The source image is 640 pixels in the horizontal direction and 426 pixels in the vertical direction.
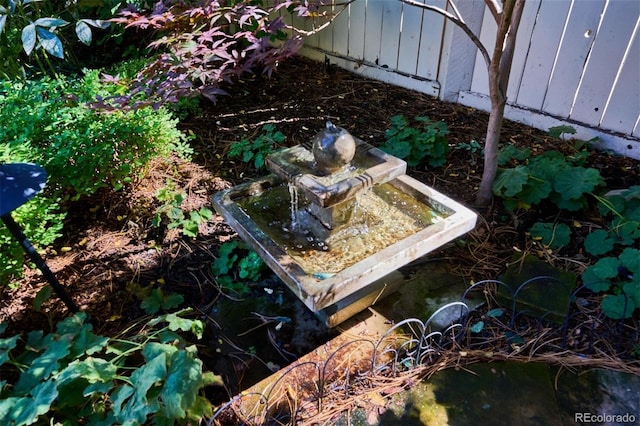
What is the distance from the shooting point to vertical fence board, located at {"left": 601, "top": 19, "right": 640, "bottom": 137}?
8.68 ft

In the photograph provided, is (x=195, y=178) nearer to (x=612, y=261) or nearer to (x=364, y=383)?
(x=364, y=383)

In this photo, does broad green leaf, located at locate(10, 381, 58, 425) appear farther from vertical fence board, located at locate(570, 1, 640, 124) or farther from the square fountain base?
vertical fence board, located at locate(570, 1, 640, 124)

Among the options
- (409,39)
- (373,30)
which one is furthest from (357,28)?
(409,39)

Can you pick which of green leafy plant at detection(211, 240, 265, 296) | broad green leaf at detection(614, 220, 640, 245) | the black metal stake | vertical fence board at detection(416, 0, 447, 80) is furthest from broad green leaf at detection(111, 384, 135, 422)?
vertical fence board at detection(416, 0, 447, 80)

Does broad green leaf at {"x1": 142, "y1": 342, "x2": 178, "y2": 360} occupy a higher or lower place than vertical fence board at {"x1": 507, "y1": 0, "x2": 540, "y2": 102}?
lower

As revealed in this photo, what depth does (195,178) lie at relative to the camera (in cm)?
293

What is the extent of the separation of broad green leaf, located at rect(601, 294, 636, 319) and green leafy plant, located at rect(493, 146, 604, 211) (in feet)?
2.02

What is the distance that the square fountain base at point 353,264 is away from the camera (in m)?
1.60

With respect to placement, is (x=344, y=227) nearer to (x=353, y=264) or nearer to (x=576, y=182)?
(x=353, y=264)

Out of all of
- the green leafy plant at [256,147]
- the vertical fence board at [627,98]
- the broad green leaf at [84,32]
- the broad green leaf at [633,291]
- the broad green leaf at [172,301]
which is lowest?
the broad green leaf at [172,301]

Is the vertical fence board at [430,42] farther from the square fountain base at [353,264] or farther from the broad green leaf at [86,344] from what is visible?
the broad green leaf at [86,344]

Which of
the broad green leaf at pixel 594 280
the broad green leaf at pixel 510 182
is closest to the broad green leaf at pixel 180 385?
the broad green leaf at pixel 594 280

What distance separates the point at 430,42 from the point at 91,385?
11.0ft

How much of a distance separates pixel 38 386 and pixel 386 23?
12.1ft
